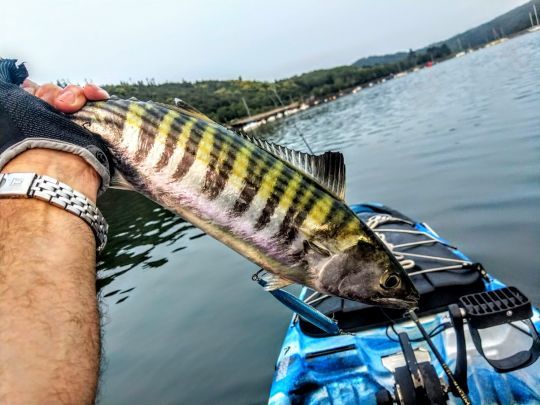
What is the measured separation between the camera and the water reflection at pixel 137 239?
17844 mm

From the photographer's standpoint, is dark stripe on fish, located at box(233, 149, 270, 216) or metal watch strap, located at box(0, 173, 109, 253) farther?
dark stripe on fish, located at box(233, 149, 270, 216)

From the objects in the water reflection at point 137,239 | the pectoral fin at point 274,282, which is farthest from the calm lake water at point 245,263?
the pectoral fin at point 274,282

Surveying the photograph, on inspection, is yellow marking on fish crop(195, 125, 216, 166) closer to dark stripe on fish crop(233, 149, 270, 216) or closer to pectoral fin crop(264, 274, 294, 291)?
dark stripe on fish crop(233, 149, 270, 216)

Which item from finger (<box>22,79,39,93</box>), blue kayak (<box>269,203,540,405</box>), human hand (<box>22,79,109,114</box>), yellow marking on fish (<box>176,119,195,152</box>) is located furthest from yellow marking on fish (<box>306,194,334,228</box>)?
finger (<box>22,79,39,93</box>)

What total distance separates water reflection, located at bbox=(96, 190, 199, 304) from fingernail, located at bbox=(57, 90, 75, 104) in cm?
1336

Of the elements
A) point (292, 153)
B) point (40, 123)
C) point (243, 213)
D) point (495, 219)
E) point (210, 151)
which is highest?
point (40, 123)

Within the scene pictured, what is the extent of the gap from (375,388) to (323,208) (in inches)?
167

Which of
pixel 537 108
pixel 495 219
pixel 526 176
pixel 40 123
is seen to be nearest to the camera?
pixel 40 123

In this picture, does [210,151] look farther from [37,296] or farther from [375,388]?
[375,388]

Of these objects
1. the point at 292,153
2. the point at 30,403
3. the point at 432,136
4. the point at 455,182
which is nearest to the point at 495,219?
the point at 455,182

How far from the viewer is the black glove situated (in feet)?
7.54

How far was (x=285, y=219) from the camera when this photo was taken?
2676 mm

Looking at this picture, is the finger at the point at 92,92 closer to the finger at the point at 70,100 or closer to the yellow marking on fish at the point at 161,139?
the finger at the point at 70,100

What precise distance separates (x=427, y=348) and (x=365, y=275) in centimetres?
432
